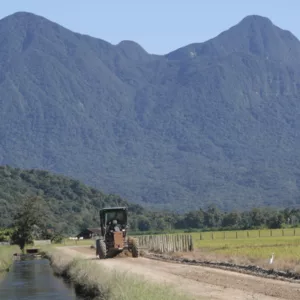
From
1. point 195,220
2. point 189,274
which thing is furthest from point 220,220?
point 189,274

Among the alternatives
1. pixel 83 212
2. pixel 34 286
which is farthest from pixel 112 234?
pixel 83 212

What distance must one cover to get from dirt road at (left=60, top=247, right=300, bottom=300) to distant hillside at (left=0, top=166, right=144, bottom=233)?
106 metres

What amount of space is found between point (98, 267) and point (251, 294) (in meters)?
10.1

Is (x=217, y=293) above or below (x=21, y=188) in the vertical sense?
below

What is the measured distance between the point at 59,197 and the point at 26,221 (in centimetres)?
8019

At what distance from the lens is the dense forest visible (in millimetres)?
140250

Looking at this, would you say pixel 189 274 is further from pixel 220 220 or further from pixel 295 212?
pixel 220 220

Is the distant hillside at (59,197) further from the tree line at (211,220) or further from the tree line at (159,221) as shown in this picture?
the tree line at (159,221)

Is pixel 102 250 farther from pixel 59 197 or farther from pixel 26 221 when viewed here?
pixel 59 197

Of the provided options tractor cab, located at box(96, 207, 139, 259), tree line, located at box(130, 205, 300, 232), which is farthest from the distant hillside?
tractor cab, located at box(96, 207, 139, 259)

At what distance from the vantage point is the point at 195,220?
540ft

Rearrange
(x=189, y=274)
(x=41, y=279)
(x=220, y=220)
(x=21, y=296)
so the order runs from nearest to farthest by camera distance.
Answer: (x=21, y=296) < (x=189, y=274) < (x=41, y=279) < (x=220, y=220)

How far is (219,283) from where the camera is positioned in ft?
110

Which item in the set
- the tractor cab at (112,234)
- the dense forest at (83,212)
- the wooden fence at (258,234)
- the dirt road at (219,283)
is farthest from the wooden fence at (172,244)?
the dense forest at (83,212)
